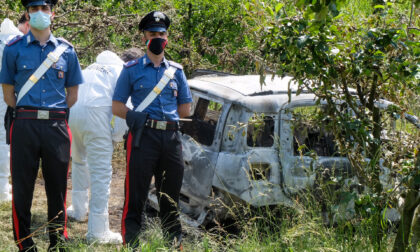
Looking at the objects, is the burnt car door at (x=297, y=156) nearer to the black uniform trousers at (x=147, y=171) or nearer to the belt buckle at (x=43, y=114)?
the black uniform trousers at (x=147, y=171)

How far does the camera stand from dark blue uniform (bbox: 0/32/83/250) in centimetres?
498

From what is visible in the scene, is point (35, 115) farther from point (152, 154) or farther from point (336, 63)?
point (336, 63)

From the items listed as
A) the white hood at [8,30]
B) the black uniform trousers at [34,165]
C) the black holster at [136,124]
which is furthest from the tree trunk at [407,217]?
the white hood at [8,30]

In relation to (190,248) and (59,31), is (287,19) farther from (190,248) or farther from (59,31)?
(59,31)

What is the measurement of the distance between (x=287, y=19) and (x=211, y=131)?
2.03 metres

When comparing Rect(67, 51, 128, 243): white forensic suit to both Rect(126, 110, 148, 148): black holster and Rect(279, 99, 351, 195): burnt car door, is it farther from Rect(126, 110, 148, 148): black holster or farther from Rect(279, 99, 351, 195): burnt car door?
Rect(279, 99, 351, 195): burnt car door

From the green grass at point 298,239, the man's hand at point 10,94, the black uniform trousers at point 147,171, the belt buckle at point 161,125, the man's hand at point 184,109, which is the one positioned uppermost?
the man's hand at point 10,94

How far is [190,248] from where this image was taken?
5.32 meters

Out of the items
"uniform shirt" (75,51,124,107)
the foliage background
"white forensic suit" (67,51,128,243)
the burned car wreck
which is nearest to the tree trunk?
the foliage background

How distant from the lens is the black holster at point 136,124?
515 centimetres

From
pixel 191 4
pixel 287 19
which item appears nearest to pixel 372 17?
pixel 287 19

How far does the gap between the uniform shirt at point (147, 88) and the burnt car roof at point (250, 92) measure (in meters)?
0.82

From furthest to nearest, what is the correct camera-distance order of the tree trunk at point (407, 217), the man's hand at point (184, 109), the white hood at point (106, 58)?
the white hood at point (106, 58)
the man's hand at point (184, 109)
the tree trunk at point (407, 217)

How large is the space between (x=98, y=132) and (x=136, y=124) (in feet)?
A: 3.08
